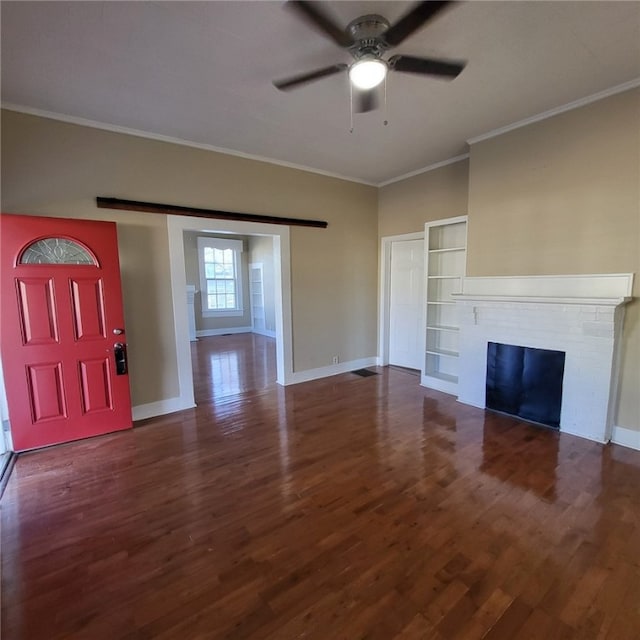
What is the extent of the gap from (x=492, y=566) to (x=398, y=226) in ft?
14.5

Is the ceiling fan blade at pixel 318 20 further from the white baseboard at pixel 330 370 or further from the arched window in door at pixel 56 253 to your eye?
the white baseboard at pixel 330 370

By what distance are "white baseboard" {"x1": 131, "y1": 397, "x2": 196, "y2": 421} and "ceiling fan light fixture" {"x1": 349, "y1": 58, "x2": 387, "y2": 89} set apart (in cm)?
354

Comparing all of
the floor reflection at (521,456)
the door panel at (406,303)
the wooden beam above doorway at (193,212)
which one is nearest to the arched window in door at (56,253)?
the wooden beam above doorway at (193,212)

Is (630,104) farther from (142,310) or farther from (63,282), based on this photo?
(63,282)

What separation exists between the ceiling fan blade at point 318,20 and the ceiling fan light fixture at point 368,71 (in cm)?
14

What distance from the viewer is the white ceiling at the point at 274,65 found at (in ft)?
6.28

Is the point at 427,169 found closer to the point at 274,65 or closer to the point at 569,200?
the point at 569,200

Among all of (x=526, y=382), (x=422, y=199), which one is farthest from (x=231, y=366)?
(x=526, y=382)

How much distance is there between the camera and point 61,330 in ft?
9.68

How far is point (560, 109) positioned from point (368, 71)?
7.50ft

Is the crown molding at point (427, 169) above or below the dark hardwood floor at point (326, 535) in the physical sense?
above

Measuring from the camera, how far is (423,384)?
4.55m

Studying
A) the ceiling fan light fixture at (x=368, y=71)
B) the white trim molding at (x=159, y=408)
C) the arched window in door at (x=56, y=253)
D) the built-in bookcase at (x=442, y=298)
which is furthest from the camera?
the built-in bookcase at (x=442, y=298)

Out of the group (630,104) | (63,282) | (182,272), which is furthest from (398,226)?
(63,282)
